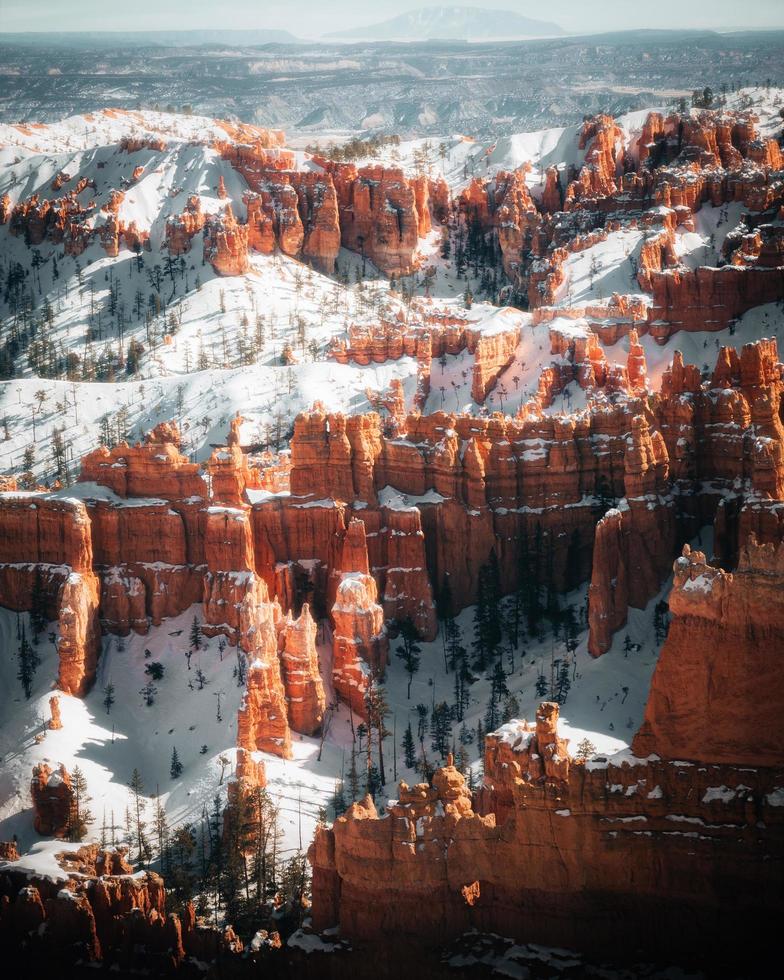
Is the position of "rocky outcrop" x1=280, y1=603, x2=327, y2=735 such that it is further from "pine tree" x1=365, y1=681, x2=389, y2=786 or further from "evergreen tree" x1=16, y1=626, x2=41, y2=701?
"evergreen tree" x1=16, y1=626, x2=41, y2=701

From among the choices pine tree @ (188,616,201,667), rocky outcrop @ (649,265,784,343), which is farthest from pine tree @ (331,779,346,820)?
rocky outcrop @ (649,265,784,343)

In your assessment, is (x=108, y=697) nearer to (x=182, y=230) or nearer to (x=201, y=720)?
(x=201, y=720)

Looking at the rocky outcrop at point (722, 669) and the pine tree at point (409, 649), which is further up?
the rocky outcrop at point (722, 669)

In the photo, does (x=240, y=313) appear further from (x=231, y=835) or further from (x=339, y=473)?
(x=231, y=835)

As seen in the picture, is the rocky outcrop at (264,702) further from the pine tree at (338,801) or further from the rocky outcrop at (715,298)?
the rocky outcrop at (715,298)

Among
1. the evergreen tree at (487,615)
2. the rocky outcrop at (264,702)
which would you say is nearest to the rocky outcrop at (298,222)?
the evergreen tree at (487,615)

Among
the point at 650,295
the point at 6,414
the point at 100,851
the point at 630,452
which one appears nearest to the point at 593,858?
the point at 100,851

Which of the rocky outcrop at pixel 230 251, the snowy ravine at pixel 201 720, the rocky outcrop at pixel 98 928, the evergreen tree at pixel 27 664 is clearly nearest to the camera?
the rocky outcrop at pixel 98 928
